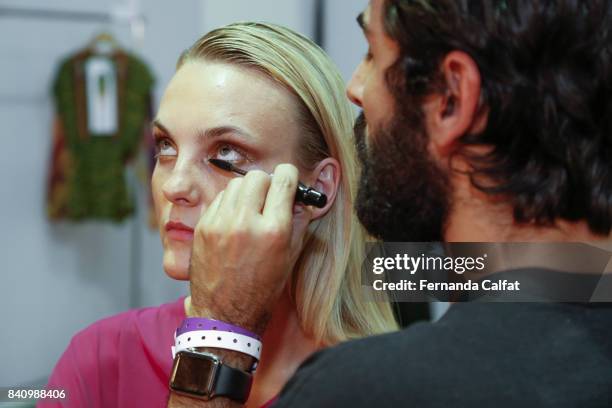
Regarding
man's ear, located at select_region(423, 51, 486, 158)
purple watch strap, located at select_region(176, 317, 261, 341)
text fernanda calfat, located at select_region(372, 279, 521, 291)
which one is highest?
man's ear, located at select_region(423, 51, 486, 158)

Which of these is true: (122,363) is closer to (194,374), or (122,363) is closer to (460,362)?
(194,374)

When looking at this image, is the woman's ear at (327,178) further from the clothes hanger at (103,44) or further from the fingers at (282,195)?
the clothes hanger at (103,44)

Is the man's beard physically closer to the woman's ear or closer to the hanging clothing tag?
the woman's ear

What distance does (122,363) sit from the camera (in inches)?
39.1

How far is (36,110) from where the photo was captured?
2.28 meters

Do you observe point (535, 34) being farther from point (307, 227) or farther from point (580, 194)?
point (307, 227)

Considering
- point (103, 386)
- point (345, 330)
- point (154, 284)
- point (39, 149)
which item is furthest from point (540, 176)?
point (39, 149)

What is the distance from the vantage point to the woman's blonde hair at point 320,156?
99cm

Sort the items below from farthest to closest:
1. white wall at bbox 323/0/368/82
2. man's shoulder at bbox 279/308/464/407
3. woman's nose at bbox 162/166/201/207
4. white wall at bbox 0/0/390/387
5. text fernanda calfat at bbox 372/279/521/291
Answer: white wall at bbox 0/0/390/387, white wall at bbox 323/0/368/82, woman's nose at bbox 162/166/201/207, text fernanda calfat at bbox 372/279/521/291, man's shoulder at bbox 279/308/464/407

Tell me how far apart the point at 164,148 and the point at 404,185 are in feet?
1.21

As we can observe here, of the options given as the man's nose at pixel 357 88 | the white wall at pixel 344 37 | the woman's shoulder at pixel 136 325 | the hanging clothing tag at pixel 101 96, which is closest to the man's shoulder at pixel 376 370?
the man's nose at pixel 357 88

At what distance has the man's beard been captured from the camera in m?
0.78

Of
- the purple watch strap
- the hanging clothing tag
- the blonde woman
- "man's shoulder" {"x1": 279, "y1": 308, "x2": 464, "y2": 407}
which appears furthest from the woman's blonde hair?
the hanging clothing tag

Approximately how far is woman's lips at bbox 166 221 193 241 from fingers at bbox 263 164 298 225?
0.17 meters
